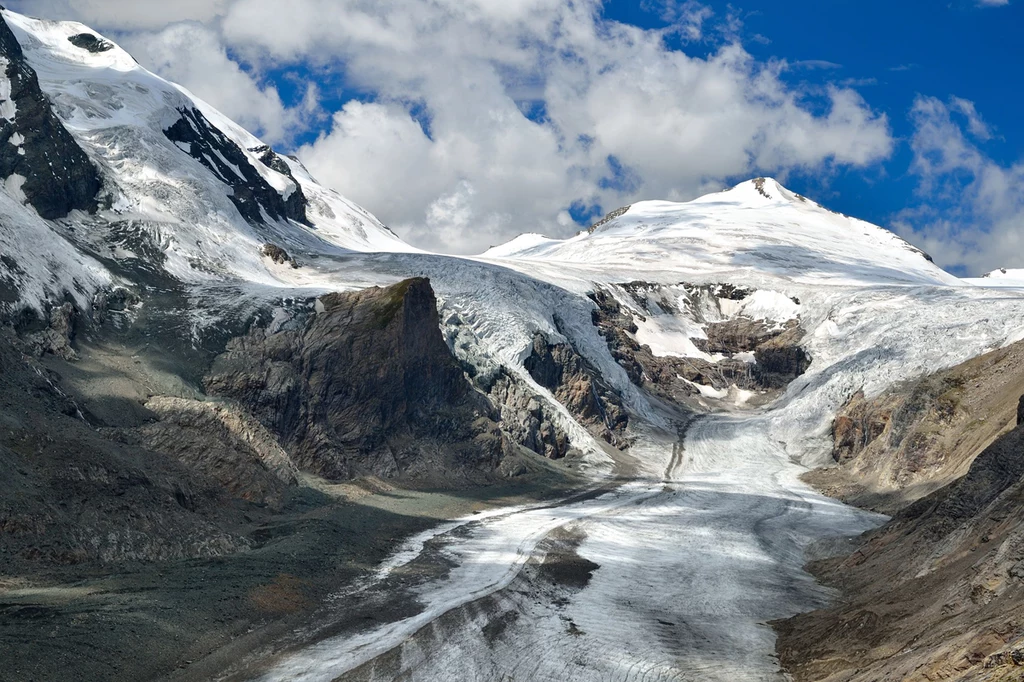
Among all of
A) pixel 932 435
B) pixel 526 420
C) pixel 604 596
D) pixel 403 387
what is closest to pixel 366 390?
pixel 403 387


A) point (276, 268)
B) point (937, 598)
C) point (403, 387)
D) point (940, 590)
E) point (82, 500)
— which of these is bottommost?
point (82, 500)

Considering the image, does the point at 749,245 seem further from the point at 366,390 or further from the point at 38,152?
the point at 38,152

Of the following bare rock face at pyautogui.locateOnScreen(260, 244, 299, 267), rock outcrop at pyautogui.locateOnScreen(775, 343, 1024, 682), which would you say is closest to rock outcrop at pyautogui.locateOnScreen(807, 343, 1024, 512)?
rock outcrop at pyautogui.locateOnScreen(775, 343, 1024, 682)

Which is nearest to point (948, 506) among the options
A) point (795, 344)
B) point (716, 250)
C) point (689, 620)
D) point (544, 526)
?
point (689, 620)

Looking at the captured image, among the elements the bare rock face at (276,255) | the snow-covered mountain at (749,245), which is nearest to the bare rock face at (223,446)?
the bare rock face at (276,255)

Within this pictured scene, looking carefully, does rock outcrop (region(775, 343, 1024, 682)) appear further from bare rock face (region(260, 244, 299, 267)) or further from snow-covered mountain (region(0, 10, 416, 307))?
bare rock face (region(260, 244, 299, 267))

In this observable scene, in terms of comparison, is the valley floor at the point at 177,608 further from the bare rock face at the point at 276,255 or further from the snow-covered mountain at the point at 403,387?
the bare rock face at the point at 276,255
